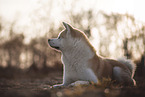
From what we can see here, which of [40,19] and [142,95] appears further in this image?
[40,19]

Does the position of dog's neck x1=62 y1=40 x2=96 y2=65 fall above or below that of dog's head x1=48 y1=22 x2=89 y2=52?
below

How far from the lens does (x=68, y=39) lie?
584 centimetres

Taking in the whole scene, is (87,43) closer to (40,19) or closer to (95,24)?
(95,24)

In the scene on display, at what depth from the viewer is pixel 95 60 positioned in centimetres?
576

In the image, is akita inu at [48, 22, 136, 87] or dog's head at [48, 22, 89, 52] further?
dog's head at [48, 22, 89, 52]

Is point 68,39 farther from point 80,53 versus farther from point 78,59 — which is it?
point 78,59

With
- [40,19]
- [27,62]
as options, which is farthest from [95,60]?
[27,62]

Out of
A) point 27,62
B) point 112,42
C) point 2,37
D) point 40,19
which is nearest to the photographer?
point 112,42

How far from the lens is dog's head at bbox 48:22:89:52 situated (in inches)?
229

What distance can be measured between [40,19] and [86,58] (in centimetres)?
1759

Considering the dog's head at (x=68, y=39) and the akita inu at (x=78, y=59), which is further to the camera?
the dog's head at (x=68, y=39)

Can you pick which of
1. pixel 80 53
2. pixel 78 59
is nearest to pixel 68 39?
pixel 80 53

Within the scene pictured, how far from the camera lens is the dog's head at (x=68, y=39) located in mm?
5812

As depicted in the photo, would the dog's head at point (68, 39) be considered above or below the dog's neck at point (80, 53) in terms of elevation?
above
